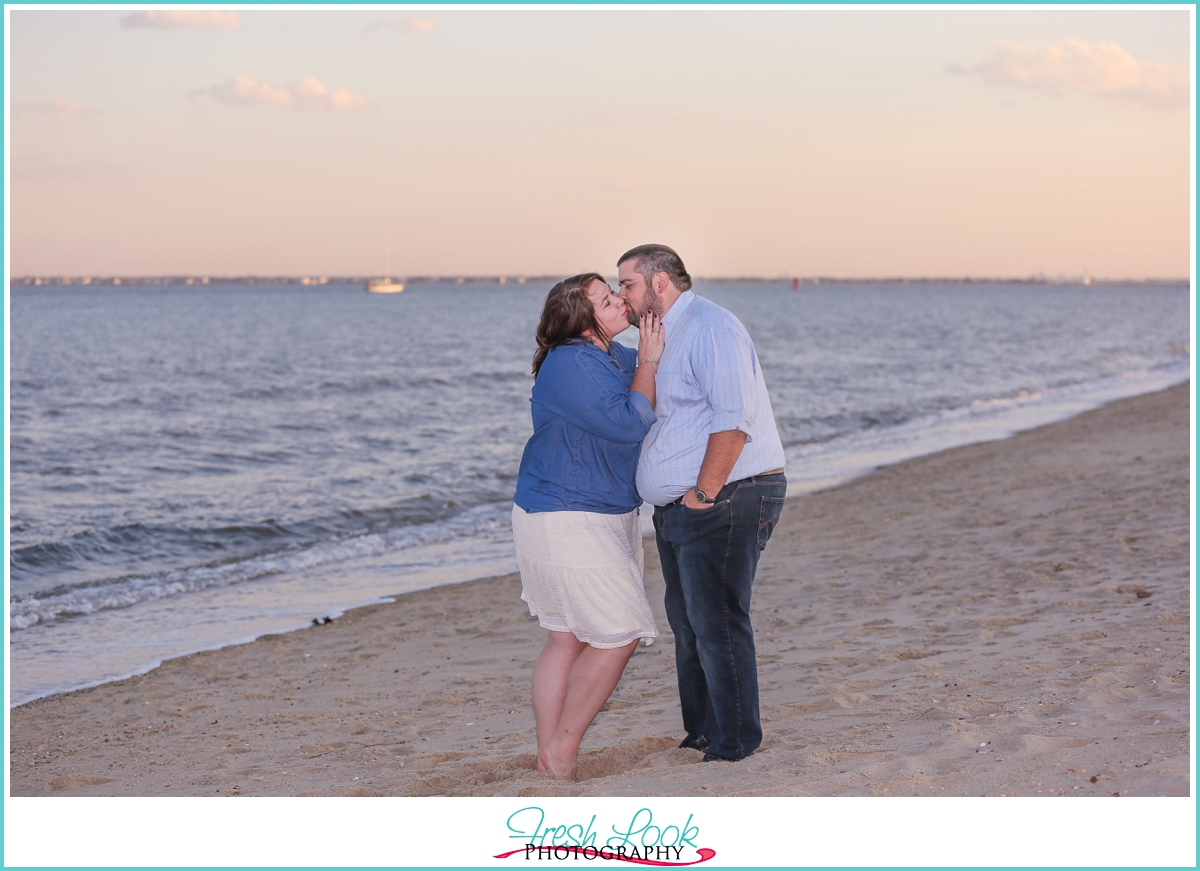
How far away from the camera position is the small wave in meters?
8.90

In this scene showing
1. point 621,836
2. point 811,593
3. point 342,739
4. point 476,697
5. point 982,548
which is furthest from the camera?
point 982,548

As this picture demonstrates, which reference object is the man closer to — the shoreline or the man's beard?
the man's beard

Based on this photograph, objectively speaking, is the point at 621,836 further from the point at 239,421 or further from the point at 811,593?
the point at 239,421

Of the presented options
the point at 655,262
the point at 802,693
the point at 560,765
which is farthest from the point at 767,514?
the point at 802,693

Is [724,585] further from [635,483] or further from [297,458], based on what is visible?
[297,458]

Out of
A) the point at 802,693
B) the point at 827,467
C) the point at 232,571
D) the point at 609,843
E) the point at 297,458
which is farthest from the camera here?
the point at 297,458

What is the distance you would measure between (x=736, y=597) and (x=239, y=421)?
2071 cm

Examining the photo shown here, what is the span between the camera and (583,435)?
3773 millimetres

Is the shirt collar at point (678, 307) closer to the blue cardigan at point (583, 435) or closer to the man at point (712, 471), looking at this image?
the man at point (712, 471)

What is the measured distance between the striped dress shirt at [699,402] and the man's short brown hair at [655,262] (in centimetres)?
9

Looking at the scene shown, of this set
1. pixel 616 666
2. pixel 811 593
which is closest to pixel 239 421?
pixel 811 593

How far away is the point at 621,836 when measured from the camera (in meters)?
3.51

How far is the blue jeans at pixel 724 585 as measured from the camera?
12.7 ft

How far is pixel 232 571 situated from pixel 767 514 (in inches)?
302
